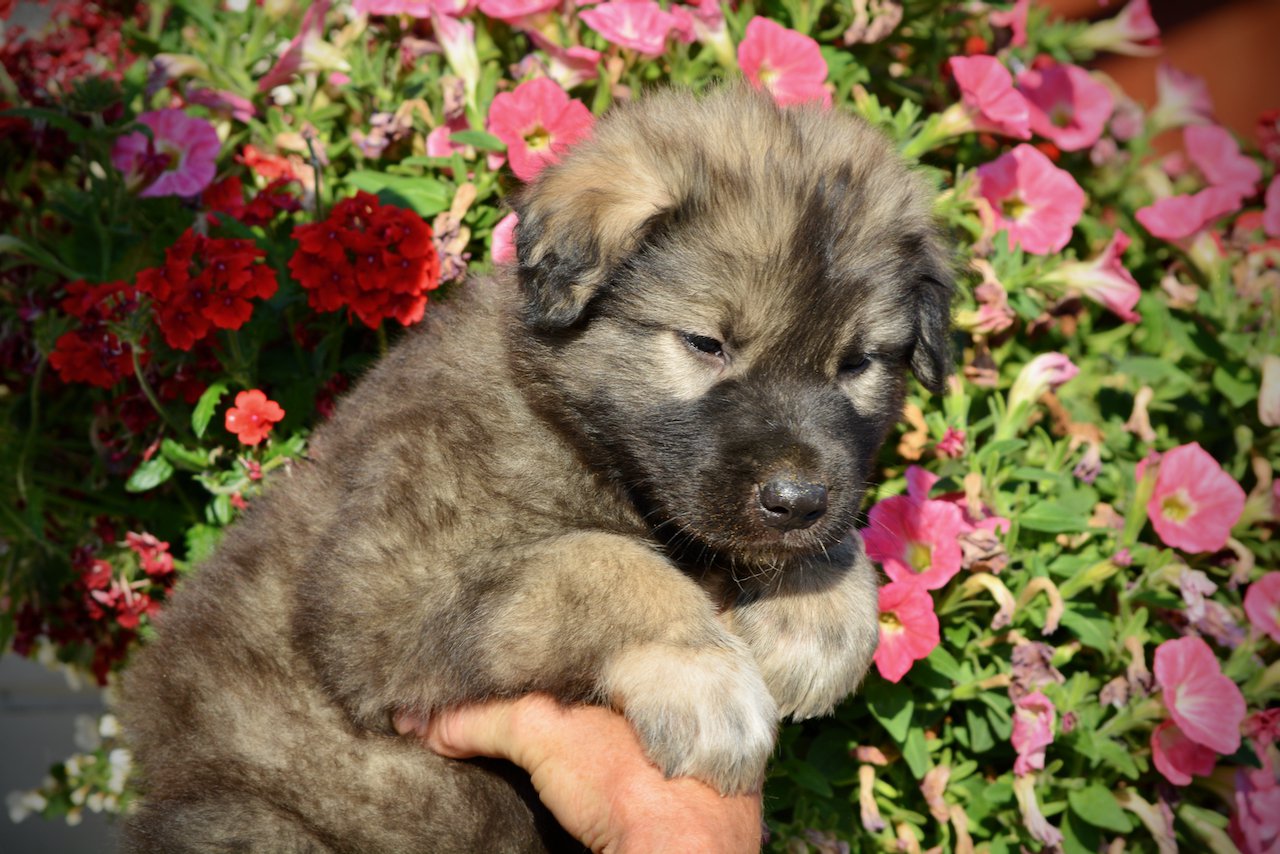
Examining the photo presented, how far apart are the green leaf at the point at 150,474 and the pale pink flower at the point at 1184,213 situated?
3041mm

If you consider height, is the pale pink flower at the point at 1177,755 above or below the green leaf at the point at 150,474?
below

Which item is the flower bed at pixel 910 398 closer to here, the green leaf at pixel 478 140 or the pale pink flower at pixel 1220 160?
the green leaf at pixel 478 140

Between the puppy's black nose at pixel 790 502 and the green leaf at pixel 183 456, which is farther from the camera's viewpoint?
the green leaf at pixel 183 456

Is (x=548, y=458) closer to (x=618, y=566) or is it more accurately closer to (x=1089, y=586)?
(x=618, y=566)

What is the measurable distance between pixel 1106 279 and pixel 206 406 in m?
2.55

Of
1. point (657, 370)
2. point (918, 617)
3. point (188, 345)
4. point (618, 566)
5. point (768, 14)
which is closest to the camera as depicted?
point (618, 566)

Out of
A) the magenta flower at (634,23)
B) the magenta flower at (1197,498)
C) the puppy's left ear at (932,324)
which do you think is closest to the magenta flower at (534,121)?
the magenta flower at (634,23)

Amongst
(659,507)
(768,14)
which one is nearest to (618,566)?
(659,507)

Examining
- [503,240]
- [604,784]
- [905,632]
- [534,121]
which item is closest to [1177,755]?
[905,632]

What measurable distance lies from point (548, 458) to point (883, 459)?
111 centimetres

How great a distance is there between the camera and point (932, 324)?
2611 mm

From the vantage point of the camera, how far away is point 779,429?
2268 mm

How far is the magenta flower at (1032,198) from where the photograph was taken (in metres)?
3.32

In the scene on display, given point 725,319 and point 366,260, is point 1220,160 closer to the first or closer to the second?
point 725,319
